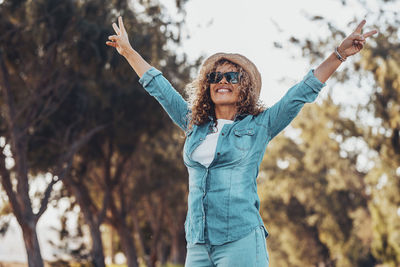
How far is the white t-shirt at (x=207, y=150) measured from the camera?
2.96 m

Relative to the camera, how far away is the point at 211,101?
328 cm

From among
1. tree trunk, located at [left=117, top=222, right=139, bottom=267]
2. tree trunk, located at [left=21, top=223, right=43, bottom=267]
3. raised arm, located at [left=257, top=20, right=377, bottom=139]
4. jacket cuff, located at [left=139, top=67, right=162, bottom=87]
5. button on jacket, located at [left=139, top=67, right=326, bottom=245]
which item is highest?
jacket cuff, located at [left=139, top=67, right=162, bottom=87]

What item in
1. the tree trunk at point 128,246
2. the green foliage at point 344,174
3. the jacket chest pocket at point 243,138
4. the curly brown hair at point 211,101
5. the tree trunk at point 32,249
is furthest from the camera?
the tree trunk at point 128,246

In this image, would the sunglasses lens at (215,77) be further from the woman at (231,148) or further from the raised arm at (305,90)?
the raised arm at (305,90)

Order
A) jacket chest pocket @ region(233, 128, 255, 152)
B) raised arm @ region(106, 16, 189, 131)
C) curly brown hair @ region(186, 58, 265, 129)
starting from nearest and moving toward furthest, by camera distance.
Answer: jacket chest pocket @ region(233, 128, 255, 152) < curly brown hair @ region(186, 58, 265, 129) < raised arm @ region(106, 16, 189, 131)

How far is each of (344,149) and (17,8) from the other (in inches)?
585

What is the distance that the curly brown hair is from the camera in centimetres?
313

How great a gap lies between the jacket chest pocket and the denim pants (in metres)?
0.38

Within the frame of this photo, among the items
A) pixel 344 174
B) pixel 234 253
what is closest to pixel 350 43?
pixel 234 253

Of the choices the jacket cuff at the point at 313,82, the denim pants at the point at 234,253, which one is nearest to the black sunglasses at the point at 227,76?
the jacket cuff at the point at 313,82

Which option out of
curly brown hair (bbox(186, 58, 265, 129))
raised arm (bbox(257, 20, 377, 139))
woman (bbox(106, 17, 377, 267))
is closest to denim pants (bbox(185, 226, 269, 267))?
woman (bbox(106, 17, 377, 267))

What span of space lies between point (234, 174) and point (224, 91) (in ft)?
1.60

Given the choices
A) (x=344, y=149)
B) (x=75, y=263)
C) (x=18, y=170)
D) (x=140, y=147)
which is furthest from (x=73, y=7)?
(x=344, y=149)

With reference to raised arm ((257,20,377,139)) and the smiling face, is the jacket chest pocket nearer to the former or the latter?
raised arm ((257,20,377,139))
